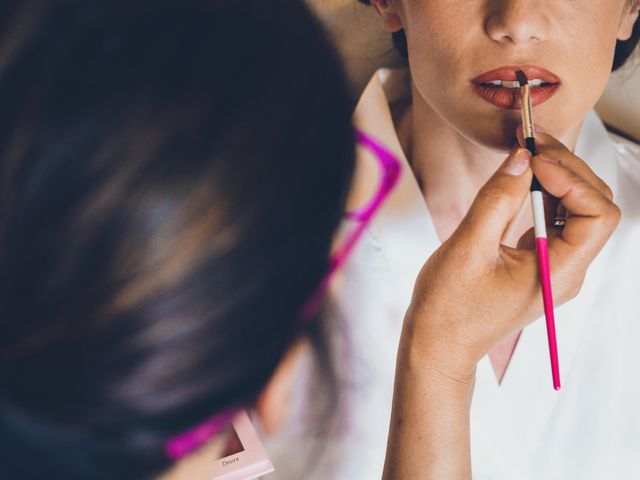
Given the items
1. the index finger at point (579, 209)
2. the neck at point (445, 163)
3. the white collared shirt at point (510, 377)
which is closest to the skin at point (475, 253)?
the index finger at point (579, 209)

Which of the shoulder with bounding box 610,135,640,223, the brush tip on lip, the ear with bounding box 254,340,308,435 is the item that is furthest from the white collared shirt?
the ear with bounding box 254,340,308,435

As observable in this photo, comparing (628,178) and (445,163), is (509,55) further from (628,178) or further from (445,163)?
(628,178)

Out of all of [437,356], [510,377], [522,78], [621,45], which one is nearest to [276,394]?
[437,356]

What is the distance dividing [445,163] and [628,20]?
27 cm

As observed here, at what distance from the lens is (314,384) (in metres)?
0.94

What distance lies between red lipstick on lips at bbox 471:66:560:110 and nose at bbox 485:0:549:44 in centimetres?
3

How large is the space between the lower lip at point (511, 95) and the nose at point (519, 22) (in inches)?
2.0

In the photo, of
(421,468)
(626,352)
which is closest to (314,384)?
(421,468)

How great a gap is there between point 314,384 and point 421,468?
0.29 meters

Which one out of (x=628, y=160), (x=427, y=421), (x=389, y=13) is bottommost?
(x=427, y=421)

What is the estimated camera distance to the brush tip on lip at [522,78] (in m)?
0.68

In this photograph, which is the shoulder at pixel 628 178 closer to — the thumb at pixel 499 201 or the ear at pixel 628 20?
the ear at pixel 628 20

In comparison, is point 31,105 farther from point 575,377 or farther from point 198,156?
point 575,377

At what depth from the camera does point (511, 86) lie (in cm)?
73
